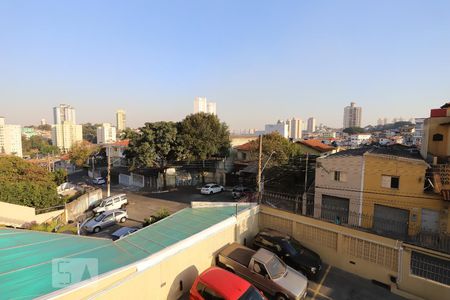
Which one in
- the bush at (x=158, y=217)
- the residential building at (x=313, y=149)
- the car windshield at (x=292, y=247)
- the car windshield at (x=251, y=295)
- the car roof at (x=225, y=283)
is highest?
the residential building at (x=313, y=149)

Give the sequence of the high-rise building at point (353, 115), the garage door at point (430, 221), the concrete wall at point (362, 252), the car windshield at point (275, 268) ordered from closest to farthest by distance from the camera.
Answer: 1. the car windshield at point (275, 268)
2. the concrete wall at point (362, 252)
3. the garage door at point (430, 221)
4. the high-rise building at point (353, 115)

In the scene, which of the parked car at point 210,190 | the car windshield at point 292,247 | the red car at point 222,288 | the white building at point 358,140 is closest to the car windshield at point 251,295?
the red car at point 222,288

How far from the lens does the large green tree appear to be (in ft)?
57.1

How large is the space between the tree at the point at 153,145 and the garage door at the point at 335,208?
17114 mm

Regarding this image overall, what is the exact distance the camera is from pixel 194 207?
11.0m

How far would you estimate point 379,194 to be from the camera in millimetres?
14977

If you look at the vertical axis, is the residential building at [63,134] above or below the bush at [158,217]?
above

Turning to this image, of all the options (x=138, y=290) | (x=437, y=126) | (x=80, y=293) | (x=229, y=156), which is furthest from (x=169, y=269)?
(x=229, y=156)

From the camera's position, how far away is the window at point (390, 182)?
1438 cm

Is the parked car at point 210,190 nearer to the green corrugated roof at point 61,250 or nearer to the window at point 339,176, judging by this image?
the window at point 339,176

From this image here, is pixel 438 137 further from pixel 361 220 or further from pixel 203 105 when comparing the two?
pixel 203 105

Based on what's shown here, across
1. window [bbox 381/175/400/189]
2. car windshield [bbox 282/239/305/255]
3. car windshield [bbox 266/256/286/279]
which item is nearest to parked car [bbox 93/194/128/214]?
car windshield [bbox 282/239/305/255]

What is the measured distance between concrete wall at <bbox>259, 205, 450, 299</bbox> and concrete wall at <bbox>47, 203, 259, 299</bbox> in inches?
105

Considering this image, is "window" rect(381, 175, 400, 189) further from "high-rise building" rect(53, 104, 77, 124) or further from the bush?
"high-rise building" rect(53, 104, 77, 124)
